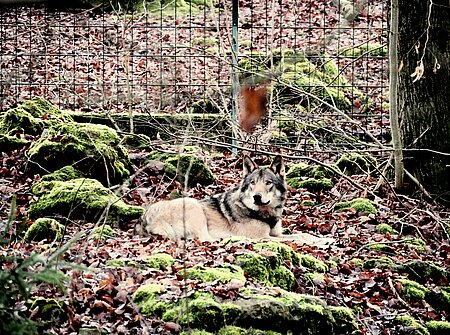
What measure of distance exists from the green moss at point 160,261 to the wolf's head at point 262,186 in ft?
8.46

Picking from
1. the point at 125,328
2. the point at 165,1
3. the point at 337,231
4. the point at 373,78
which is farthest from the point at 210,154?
the point at 165,1

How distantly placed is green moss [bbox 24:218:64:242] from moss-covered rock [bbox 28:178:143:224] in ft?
2.36

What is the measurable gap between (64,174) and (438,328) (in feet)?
16.7

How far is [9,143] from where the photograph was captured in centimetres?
1080

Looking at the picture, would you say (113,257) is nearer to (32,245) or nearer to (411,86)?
(32,245)

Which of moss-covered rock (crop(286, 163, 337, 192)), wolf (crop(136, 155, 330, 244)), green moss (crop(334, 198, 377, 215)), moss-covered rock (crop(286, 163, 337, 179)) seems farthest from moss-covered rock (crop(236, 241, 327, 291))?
moss-covered rock (crop(286, 163, 337, 179))

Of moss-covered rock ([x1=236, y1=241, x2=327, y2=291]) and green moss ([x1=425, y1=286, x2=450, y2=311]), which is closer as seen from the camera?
moss-covered rock ([x1=236, y1=241, x2=327, y2=291])

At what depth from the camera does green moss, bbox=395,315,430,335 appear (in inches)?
251

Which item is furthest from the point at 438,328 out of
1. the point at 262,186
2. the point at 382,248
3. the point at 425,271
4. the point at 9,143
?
the point at 9,143

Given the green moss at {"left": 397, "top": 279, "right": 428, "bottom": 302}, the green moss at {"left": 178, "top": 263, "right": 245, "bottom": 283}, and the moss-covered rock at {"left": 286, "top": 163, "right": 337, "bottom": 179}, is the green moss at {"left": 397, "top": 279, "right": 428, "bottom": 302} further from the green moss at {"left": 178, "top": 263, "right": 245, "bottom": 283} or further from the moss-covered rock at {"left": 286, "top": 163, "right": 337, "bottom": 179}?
the moss-covered rock at {"left": 286, "top": 163, "right": 337, "bottom": 179}

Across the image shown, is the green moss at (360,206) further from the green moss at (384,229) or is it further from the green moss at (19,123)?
the green moss at (19,123)

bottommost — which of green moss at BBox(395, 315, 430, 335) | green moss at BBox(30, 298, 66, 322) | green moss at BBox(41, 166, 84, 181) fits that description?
green moss at BBox(395, 315, 430, 335)

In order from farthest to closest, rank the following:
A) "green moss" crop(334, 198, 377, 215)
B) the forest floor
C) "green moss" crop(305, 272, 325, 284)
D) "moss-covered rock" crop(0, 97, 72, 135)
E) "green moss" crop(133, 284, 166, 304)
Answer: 1. "moss-covered rock" crop(0, 97, 72, 135)
2. "green moss" crop(334, 198, 377, 215)
3. "green moss" crop(305, 272, 325, 284)
4. "green moss" crop(133, 284, 166, 304)
5. the forest floor

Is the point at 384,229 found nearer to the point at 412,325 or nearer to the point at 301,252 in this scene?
the point at 301,252
